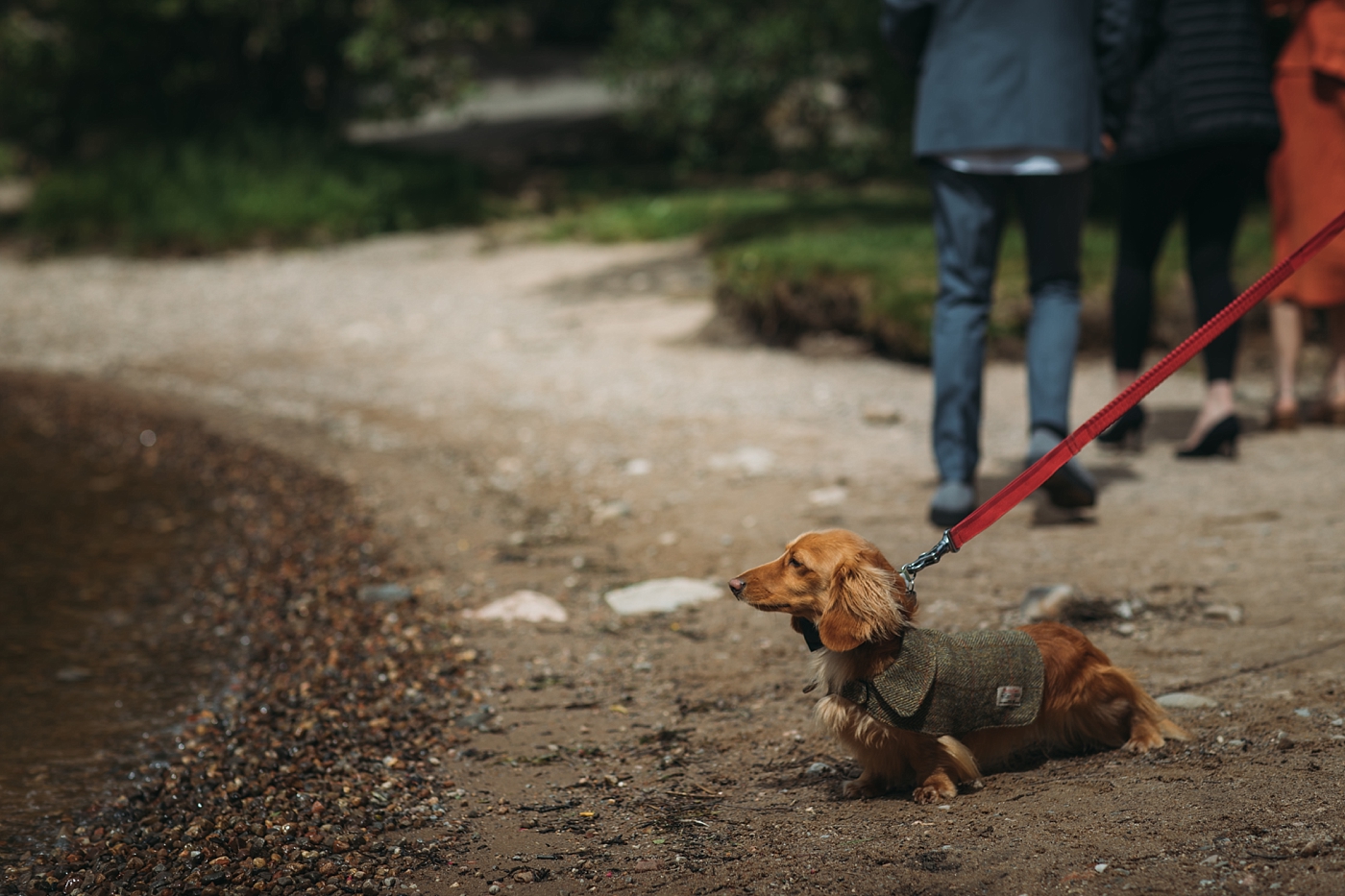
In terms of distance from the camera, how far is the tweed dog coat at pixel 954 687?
2.46 m

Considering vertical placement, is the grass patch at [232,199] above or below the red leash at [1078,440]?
below

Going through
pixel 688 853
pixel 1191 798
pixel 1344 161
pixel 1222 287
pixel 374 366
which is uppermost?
pixel 1344 161

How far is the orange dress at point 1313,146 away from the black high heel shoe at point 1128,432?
77 cm

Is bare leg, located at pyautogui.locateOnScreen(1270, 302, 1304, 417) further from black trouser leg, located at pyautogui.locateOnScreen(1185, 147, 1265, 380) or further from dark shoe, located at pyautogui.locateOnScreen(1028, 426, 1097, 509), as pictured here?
dark shoe, located at pyautogui.locateOnScreen(1028, 426, 1097, 509)

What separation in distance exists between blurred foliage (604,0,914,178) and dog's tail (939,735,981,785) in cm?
990

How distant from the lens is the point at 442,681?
346cm

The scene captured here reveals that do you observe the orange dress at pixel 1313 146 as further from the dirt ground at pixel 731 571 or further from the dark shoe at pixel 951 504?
the dark shoe at pixel 951 504

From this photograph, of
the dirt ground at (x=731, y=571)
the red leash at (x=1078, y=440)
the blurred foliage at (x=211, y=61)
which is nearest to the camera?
the dirt ground at (x=731, y=571)

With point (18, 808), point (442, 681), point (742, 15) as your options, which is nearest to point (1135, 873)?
point (442, 681)

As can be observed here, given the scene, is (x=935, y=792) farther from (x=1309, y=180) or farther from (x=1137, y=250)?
(x=1309, y=180)

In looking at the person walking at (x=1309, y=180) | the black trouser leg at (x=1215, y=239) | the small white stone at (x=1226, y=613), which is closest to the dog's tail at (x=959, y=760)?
the small white stone at (x=1226, y=613)

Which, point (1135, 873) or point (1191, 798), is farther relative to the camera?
point (1191, 798)

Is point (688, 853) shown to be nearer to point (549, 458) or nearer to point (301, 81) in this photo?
point (549, 458)

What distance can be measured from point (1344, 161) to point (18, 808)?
4896 mm
